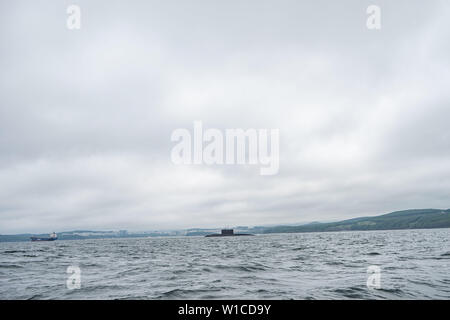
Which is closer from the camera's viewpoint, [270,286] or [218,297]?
[218,297]

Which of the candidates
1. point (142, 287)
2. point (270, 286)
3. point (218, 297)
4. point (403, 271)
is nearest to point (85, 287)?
point (142, 287)

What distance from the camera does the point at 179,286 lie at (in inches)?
694

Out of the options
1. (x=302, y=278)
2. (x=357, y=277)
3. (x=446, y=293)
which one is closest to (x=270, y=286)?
(x=302, y=278)

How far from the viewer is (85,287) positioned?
17.7 meters

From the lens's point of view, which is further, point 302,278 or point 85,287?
point 302,278
